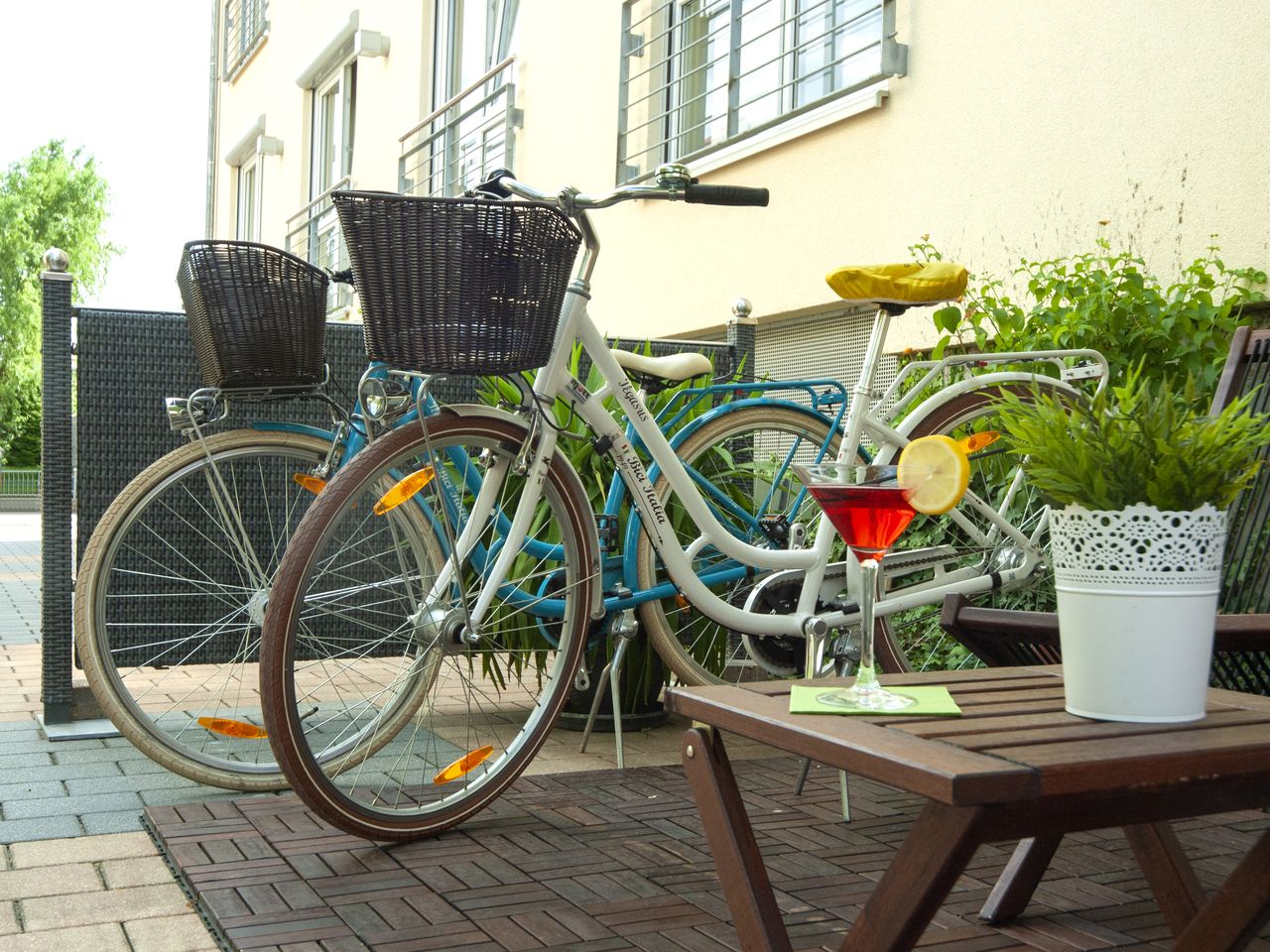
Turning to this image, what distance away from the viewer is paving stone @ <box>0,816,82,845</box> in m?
2.65

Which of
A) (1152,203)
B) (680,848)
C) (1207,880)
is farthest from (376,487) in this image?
(1152,203)

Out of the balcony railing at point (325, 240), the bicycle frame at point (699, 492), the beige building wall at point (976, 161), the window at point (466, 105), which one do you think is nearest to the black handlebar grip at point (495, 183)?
the bicycle frame at point (699, 492)

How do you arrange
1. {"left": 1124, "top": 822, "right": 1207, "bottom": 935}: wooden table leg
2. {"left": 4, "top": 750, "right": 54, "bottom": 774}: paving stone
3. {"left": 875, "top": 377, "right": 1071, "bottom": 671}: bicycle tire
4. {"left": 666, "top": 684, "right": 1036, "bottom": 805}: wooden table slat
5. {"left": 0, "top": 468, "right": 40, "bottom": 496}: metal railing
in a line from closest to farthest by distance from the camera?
{"left": 666, "top": 684, "right": 1036, "bottom": 805}: wooden table slat
{"left": 1124, "top": 822, "right": 1207, "bottom": 935}: wooden table leg
{"left": 4, "top": 750, "right": 54, "bottom": 774}: paving stone
{"left": 875, "top": 377, "right": 1071, "bottom": 671}: bicycle tire
{"left": 0, "top": 468, "right": 40, "bottom": 496}: metal railing

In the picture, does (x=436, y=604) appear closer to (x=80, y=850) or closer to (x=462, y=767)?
(x=462, y=767)

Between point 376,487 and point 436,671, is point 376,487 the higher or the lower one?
the higher one

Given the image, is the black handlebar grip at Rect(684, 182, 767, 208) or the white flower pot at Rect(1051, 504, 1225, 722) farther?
the black handlebar grip at Rect(684, 182, 767, 208)

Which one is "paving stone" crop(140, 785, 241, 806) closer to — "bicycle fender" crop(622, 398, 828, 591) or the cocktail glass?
"bicycle fender" crop(622, 398, 828, 591)

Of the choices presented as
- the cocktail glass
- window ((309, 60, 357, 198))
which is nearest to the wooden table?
the cocktail glass

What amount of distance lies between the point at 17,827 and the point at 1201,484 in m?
2.33

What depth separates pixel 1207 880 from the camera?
8.04 feet

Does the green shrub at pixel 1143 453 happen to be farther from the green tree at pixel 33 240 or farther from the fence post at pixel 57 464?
the green tree at pixel 33 240

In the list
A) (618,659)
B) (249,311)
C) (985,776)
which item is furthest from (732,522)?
(985,776)

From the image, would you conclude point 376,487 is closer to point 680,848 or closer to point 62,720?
point 680,848

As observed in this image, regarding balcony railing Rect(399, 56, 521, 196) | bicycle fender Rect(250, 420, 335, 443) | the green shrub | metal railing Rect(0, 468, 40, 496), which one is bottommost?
metal railing Rect(0, 468, 40, 496)
